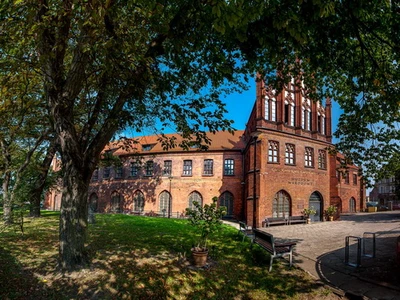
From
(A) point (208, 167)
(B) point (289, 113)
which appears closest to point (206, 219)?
(B) point (289, 113)

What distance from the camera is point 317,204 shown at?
24953 mm

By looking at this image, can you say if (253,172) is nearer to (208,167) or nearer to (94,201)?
(208,167)

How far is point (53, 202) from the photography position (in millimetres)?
43875

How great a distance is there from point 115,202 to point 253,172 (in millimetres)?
20089

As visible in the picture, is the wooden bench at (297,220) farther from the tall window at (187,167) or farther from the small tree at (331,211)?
the tall window at (187,167)

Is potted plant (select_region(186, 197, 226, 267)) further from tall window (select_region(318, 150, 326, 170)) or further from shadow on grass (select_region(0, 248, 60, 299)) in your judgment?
tall window (select_region(318, 150, 326, 170))

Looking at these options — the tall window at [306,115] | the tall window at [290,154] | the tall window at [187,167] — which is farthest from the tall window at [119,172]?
the tall window at [306,115]

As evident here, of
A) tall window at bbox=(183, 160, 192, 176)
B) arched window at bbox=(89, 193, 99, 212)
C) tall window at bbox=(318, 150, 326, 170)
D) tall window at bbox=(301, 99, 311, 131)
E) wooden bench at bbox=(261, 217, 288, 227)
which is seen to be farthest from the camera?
arched window at bbox=(89, 193, 99, 212)

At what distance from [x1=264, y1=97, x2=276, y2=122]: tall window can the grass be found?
15835 mm

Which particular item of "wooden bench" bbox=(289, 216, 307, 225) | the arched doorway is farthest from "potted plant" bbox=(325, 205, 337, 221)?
"wooden bench" bbox=(289, 216, 307, 225)

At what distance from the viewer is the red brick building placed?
22.0 m

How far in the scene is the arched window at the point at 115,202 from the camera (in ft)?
107

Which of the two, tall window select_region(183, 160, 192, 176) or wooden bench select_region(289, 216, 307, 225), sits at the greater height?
tall window select_region(183, 160, 192, 176)

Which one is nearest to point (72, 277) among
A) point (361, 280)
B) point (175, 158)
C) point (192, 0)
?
point (192, 0)
